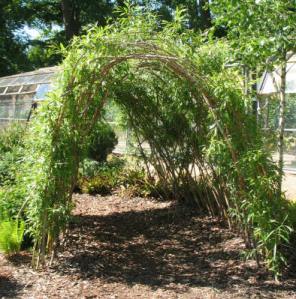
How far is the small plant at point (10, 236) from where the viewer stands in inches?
191

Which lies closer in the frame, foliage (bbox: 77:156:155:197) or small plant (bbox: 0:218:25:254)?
small plant (bbox: 0:218:25:254)

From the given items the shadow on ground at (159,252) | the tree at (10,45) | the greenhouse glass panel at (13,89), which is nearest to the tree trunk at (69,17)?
the greenhouse glass panel at (13,89)

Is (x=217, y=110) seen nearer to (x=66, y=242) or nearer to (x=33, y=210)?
(x=33, y=210)

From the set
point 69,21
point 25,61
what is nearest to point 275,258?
point 69,21

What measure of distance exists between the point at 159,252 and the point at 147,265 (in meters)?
0.45

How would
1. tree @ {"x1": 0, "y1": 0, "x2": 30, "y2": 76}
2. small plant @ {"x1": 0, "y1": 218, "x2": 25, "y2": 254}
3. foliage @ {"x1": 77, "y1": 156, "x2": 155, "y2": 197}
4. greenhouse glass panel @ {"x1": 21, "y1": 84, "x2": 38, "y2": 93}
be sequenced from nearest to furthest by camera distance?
small plant @ {"x1": 0, "y1": 218, "x2": 25, "y2": 254} → foliage @ {"x1": 77, "y1": 156, "x2": 155, "y2": 197} → greenhouse glass panel @ {"x1": 21, "y1": 84, "x2": 38, "y2": 93} → tree @ {"x1": 0, "y1": 0, "x2": 30, "y2": 76}

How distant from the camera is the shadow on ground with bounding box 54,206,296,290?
4340mm

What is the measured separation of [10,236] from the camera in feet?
16.1

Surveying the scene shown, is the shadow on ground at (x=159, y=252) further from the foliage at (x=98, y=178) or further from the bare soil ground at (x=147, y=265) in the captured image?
the foliage at (x=98, y=178)

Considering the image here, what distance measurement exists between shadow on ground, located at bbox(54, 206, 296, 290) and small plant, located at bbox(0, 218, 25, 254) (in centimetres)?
48

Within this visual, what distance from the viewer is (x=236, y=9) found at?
4.45 m

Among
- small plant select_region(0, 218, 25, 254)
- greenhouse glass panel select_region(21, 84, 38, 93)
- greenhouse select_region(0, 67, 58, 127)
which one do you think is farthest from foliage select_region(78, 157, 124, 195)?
greenhouse glass panel select_region(21, 84, 38, 93)

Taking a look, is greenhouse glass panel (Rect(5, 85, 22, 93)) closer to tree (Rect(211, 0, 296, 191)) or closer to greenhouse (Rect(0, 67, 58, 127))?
greenhouse (Rect(0, 67, 58, 127))

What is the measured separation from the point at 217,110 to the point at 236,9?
3.35ft
